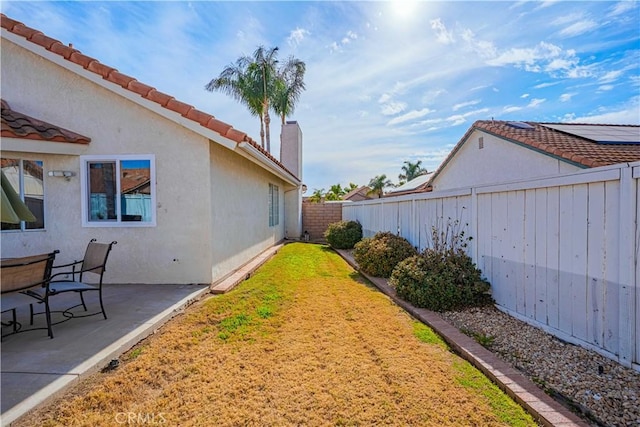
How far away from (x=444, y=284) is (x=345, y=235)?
9162 mm

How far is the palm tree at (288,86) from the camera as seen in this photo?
2919cm

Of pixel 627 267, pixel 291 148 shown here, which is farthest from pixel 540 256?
pixel 291 148

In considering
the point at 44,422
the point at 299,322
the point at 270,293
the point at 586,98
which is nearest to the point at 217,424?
the point at 44,422

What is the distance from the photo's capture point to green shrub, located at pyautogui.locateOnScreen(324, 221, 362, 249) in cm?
1482

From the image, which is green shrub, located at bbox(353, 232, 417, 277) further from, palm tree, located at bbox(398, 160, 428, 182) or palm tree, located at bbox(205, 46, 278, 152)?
palm tree, located at bbox(398, 160, 428, 182)

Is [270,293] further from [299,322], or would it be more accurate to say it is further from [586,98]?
[586,98]

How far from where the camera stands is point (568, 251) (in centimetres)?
420

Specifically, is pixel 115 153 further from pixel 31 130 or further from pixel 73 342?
pixel 73 342

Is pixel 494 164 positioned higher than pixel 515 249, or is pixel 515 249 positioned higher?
pixel 494 164

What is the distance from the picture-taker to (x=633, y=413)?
280cm

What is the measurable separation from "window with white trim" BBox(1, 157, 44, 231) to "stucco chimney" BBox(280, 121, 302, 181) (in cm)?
1384

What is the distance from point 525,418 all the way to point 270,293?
16.0 ft

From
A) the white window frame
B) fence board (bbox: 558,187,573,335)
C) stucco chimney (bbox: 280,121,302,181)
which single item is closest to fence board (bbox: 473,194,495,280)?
fence board (bbox: 558,187,573,335)

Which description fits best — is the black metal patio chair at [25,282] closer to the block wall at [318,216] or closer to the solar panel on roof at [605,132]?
the solar panel on roof at [605,132]
